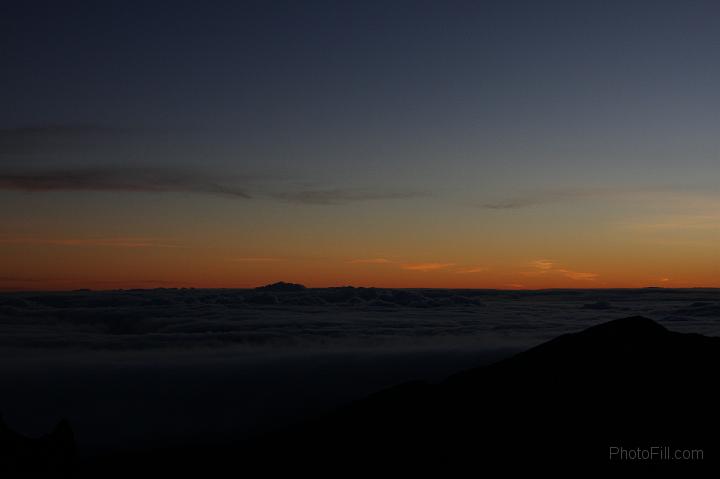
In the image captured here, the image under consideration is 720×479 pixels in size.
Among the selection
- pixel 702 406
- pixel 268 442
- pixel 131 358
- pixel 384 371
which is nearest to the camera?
pixel 702 406

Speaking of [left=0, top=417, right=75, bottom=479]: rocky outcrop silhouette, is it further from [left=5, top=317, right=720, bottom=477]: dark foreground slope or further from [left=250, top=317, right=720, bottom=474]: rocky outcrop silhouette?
[left=250, top=317, right=720, bottom=474]: rocky outcrop silhouette

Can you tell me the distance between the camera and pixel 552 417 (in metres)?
39.3

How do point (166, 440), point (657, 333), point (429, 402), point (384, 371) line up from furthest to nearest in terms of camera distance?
point (384, 371)
point (166, 440)
point (429, 402)
point (657, 333)

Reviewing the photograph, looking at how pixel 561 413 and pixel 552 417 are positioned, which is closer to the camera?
pixel 552 417

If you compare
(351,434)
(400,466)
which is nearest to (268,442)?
(351,434)

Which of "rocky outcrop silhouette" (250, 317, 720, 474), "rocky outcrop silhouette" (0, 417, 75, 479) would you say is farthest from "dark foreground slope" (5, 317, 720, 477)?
"rocky outcrop silhouette" (0, 417, 75, 479)

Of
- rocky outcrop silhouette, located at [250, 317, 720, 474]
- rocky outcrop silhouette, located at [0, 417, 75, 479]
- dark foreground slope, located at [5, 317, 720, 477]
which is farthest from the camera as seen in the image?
rocky outcrop silhouette, located at [0, 417, 75, 479]

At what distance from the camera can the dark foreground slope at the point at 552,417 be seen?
34531 millimetres

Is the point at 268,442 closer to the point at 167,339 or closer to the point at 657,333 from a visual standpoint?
the point at 657,333

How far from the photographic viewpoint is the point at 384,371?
9456cm

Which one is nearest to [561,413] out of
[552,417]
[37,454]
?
[552,417]

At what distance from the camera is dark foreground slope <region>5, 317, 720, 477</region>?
34.5 m

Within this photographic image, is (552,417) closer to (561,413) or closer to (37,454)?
(561,413)

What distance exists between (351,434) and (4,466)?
23700mm
